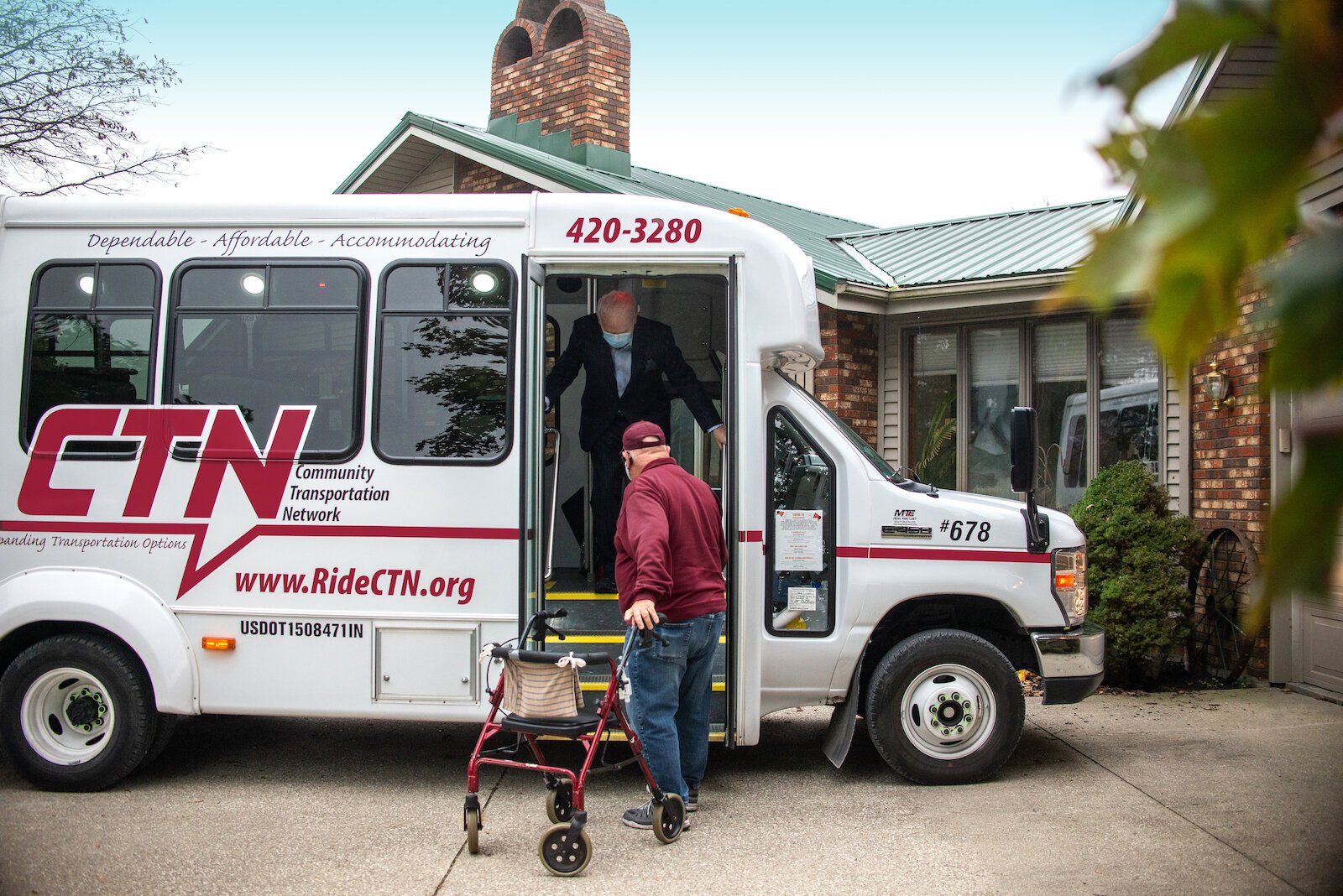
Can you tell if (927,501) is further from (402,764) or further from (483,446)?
(402,764)

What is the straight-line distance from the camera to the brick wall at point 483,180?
12555 mm

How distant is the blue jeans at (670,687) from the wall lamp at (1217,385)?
5181 mm

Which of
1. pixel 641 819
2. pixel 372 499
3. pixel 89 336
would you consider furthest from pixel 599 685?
pixel 89 336

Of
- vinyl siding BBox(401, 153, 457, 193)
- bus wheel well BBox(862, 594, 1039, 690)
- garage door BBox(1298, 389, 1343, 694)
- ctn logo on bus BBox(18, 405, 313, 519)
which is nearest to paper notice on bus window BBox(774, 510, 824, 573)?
bus wheel well BBox(862, 594, 1039, 690)

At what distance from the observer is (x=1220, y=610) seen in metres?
8.79

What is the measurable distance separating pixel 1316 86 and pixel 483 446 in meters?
5.17

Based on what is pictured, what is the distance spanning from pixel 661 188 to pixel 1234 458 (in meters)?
6.55

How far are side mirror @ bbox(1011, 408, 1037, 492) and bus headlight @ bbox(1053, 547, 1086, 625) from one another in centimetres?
56

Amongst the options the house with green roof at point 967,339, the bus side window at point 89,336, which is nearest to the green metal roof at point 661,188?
the house with green roof at point 967,339

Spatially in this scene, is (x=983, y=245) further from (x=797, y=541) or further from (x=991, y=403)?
(x=797, y=541)

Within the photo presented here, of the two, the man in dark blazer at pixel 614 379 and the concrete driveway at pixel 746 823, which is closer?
the concrete driveway at pixel 746 823

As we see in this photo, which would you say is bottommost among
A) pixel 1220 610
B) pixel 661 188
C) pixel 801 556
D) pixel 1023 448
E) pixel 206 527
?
pixel 1220 610

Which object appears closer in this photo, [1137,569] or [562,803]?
[562,803]

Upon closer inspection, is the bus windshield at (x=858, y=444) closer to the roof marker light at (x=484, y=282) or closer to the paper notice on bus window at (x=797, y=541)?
the paper notice on bus window at (x=797, y=541)
